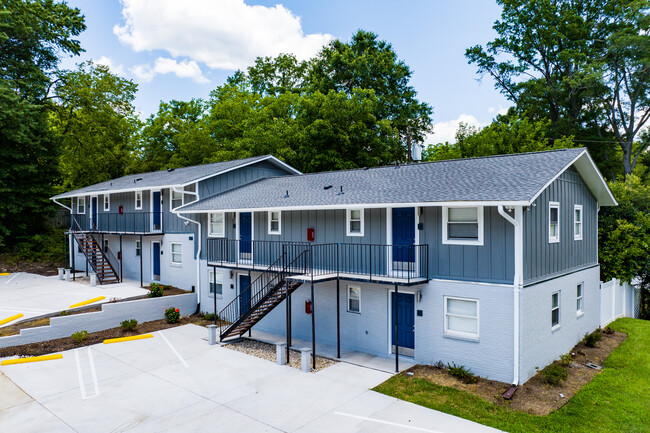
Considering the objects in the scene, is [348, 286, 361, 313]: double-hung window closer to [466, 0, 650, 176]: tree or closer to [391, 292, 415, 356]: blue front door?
[391, 292, 415, 356]: blue front door

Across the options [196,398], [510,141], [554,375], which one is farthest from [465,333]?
[510,141]

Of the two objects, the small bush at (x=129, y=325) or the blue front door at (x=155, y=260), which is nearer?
the small bush at (x=129, y=325)

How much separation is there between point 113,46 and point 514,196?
94.4ft

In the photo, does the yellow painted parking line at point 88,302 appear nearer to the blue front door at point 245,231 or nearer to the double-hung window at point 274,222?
the blue front door at point 245,231

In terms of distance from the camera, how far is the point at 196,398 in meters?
9.99

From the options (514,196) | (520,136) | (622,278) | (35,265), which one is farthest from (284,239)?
(35,265)

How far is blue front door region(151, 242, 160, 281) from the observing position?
72.4 ft

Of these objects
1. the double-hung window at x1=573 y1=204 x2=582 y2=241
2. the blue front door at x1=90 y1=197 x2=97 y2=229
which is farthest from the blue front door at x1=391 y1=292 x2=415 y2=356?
the blue front door at x1=90 y1=197 x2=97 y2=229

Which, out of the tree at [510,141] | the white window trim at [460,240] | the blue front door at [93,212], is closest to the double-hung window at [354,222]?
the white window trim at [460,240]

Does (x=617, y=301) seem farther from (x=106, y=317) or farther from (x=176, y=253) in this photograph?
(x=106, y=317)

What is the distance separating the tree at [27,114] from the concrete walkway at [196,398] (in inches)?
787

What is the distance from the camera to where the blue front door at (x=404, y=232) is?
12250 mm

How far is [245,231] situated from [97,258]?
13.0 m

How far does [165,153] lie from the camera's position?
1518 inches
